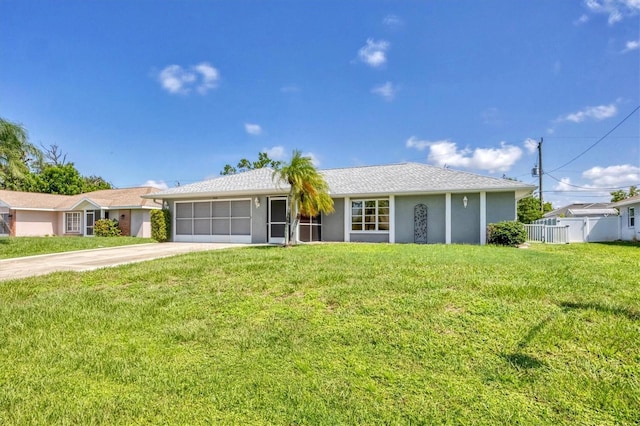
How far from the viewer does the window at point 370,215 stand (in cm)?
1658

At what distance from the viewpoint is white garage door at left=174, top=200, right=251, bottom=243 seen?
1848 centimetres

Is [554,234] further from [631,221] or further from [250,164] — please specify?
[250,164]

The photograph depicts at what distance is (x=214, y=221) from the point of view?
63.2ft

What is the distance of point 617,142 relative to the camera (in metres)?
21.7

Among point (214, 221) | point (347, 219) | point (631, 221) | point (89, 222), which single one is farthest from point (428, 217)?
point (89, 222)

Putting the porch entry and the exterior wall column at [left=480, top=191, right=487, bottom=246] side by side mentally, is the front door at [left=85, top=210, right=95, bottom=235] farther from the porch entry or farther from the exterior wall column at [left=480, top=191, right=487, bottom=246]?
the exterior wall column at [left=480, top=191, right=487, bottom=246]

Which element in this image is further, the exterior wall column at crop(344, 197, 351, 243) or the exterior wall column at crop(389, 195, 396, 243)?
the exterior wall column at crop(344, 197, 351, 243)

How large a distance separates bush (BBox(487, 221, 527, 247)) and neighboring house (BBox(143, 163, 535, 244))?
0.78 metres

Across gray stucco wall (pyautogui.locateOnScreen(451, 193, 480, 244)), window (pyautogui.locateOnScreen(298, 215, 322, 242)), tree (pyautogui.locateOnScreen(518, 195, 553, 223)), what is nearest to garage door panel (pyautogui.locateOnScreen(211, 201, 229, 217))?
window (pyautogui.locateOnScreen(298, 215, 322, 242))

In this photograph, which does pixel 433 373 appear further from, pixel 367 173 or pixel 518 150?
pixel 518 150

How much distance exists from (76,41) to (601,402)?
67.3 ft

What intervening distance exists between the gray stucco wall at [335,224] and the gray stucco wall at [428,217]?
110 inches

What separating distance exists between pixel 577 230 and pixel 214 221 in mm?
20932

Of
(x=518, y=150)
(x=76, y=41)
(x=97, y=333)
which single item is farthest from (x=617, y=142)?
(x=76, y=41)
